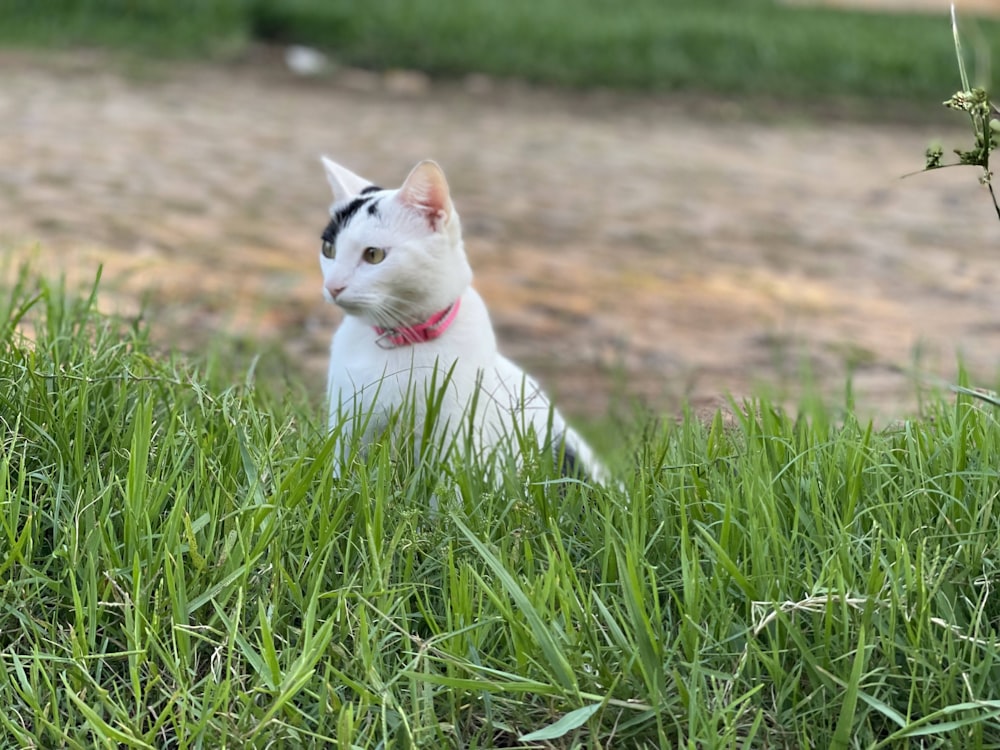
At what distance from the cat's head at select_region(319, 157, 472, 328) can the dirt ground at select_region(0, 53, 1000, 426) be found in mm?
722

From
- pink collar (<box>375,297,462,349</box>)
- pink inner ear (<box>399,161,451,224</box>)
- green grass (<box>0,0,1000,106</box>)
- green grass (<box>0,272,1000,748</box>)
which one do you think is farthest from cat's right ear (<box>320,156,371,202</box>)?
green grass (<box>0,0,1000,106</box>)

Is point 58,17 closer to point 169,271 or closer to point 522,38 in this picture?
point 522,38

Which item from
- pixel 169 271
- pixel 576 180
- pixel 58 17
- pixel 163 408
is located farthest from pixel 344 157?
pixel 163 408

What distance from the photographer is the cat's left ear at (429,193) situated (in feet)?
7.87

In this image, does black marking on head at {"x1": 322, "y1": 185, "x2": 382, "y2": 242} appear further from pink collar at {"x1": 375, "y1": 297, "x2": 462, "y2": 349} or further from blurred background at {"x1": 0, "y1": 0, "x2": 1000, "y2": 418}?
blurred background at {"x1": 0, "y1": 0, "x2": 1000, "y2": 418}

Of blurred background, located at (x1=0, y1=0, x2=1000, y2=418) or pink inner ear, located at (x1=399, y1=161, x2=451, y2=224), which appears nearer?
pink inner ear, located at (x1=399, y1=161, x2=451, y2=224)

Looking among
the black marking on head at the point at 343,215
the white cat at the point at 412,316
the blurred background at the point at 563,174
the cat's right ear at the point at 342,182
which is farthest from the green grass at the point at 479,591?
the cat's right ear at the point at 342,182

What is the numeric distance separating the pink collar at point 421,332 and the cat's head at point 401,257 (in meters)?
0.02

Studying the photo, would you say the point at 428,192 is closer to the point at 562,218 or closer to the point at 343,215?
the point at 343,215

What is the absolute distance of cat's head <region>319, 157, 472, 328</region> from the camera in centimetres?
242

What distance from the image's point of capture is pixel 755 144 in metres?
8.81

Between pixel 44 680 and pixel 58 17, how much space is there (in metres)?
9.38

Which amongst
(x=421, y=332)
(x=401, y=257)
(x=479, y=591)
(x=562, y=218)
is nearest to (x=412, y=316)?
(x=421, y=332)

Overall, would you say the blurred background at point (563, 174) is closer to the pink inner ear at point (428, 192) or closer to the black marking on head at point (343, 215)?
the black marking on head at point (343, 215)
